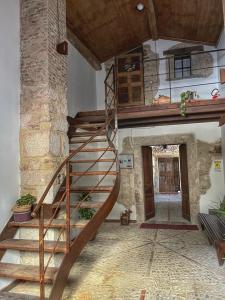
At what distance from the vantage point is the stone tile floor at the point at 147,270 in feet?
10.0

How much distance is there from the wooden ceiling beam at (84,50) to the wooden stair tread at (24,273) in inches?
201

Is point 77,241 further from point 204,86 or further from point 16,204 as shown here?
point 204,86

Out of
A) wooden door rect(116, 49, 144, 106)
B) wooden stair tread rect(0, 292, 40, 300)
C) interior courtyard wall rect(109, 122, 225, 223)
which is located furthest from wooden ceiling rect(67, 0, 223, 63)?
wooden stair tread rect(0, 292, 40, 300)

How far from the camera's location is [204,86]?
6.86 m

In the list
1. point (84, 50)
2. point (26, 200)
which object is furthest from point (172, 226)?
point (84, 50)

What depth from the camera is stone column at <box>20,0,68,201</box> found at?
12.2ft

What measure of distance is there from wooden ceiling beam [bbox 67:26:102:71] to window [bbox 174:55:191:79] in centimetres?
232

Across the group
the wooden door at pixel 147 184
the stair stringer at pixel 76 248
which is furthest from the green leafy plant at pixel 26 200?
the wooden door at pixel 147 184

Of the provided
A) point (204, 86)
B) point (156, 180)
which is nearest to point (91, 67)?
point (204, 86)

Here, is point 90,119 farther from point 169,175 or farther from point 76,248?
point 169,175

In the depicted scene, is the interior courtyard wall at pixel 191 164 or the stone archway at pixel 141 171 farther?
the stone archway at pixel 141 171

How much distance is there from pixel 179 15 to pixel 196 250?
17.9 feet

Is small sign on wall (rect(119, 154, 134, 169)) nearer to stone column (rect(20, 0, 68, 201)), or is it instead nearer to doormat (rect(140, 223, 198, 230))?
doormat (rect(140, 223, 198, 230))

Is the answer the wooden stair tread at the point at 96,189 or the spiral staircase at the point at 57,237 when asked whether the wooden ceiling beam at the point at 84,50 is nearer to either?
the spiral staircase at the point at 57,237
